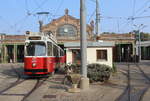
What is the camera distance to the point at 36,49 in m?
18.9

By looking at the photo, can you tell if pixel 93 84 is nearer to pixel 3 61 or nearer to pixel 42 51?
pixel 42 51

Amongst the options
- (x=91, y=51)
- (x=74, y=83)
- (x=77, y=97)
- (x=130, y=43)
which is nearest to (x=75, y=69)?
(x=91, y=51)

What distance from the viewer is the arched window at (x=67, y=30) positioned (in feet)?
201

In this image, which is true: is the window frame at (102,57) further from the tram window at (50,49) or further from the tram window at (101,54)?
the tram window at (50,49)

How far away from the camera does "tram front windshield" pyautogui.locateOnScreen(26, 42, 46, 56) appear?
741 inches

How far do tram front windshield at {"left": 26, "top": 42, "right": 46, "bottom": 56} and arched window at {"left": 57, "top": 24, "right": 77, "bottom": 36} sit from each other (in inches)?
1666

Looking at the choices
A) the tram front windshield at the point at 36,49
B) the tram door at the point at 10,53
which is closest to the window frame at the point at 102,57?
the tram front windshield at the point at 36,49

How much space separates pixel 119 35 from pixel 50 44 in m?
40.0

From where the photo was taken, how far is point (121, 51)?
2372 inches

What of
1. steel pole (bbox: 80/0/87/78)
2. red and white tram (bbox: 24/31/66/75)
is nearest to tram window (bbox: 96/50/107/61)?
red and white tram (bbox: 24/31/66/75)

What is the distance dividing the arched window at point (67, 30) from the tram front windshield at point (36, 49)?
4232 centimetres

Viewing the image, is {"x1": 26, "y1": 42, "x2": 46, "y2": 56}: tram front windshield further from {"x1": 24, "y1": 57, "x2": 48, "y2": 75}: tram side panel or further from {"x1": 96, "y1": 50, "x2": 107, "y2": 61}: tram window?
{"x1": 96, "y1": 50, "x2": 107, "y2": 61}: tram window

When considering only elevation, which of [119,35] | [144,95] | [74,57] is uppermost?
[119,35]

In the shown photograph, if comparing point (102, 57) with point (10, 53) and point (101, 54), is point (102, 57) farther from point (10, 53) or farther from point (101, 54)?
point (10, 53)
